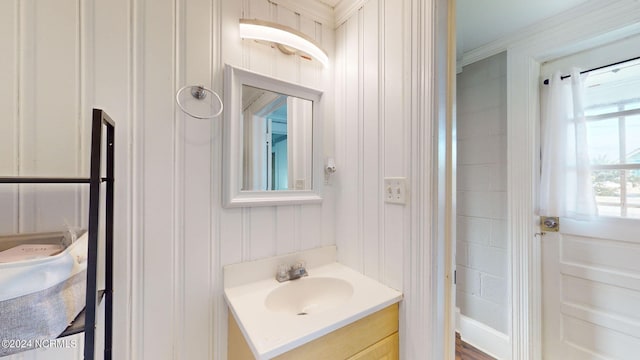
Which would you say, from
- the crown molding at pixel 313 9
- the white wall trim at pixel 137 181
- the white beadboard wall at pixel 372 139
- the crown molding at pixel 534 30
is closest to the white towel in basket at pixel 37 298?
the white wall trim at pixel 137 181

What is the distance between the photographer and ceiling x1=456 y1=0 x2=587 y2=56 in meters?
1.35

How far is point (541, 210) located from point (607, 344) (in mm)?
788

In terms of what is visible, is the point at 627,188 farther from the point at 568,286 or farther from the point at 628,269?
the point at 568,286

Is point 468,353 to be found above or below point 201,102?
below

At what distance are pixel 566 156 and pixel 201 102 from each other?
6.89 feet

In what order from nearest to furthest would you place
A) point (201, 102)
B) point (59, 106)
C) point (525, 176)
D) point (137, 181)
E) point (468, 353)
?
point (59, 106)
point (137, 181)
point (201, 102)
point (525, 176)
point (468, 353)

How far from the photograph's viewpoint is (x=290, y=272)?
114 centimetres

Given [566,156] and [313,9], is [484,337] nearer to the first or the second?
[566,156]

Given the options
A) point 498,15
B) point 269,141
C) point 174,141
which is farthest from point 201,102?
point 498,15

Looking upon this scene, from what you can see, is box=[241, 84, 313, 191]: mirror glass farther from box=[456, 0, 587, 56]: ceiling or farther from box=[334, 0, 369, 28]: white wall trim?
box=[456, 0, 587, 56]: ceiling

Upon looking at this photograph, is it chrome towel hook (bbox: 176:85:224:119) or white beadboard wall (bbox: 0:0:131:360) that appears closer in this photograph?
white beadboard wall (bbox: 0:0:131:360)

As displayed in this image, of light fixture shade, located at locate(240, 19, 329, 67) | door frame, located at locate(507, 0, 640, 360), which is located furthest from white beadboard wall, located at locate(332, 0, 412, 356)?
door frame, located at locate(507, 0, 640, 360)

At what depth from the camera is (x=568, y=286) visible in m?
1.46

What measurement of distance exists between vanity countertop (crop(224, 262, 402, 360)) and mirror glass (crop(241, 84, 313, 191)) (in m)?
0.46
